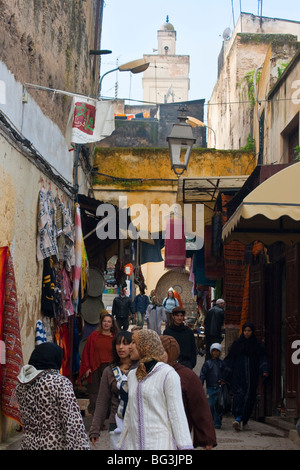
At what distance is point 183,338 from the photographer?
9172 mm

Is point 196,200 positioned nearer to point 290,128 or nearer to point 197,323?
point 290,128

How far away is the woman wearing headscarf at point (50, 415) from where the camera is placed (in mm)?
4480

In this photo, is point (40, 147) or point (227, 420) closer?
point (40, 147)

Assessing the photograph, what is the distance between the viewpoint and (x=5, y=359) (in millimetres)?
6988

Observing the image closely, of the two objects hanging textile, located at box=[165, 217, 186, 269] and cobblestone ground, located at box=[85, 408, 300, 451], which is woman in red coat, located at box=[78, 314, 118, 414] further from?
hanging textile, located at box=[165, 217, 186, 269]

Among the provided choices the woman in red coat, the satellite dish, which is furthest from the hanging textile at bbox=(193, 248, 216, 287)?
the satellite dish

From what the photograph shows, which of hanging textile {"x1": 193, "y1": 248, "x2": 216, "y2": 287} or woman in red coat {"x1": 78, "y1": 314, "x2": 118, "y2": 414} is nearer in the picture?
woman in red coat {"x1": 78, "y1": 314, "x2": 118, "y2": 414}

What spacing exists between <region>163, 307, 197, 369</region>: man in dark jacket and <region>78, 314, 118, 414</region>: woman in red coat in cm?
76

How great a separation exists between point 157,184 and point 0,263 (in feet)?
35.4

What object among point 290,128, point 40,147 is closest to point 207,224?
point 290,128

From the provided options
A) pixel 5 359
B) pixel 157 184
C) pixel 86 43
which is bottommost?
pixel 5 359

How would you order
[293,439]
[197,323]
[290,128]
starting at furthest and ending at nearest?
[197,323], [290,128], [293,439]

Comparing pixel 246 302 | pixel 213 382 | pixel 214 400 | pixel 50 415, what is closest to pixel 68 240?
pixel 213 382

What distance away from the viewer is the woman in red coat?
Result: 8867 millimetres
